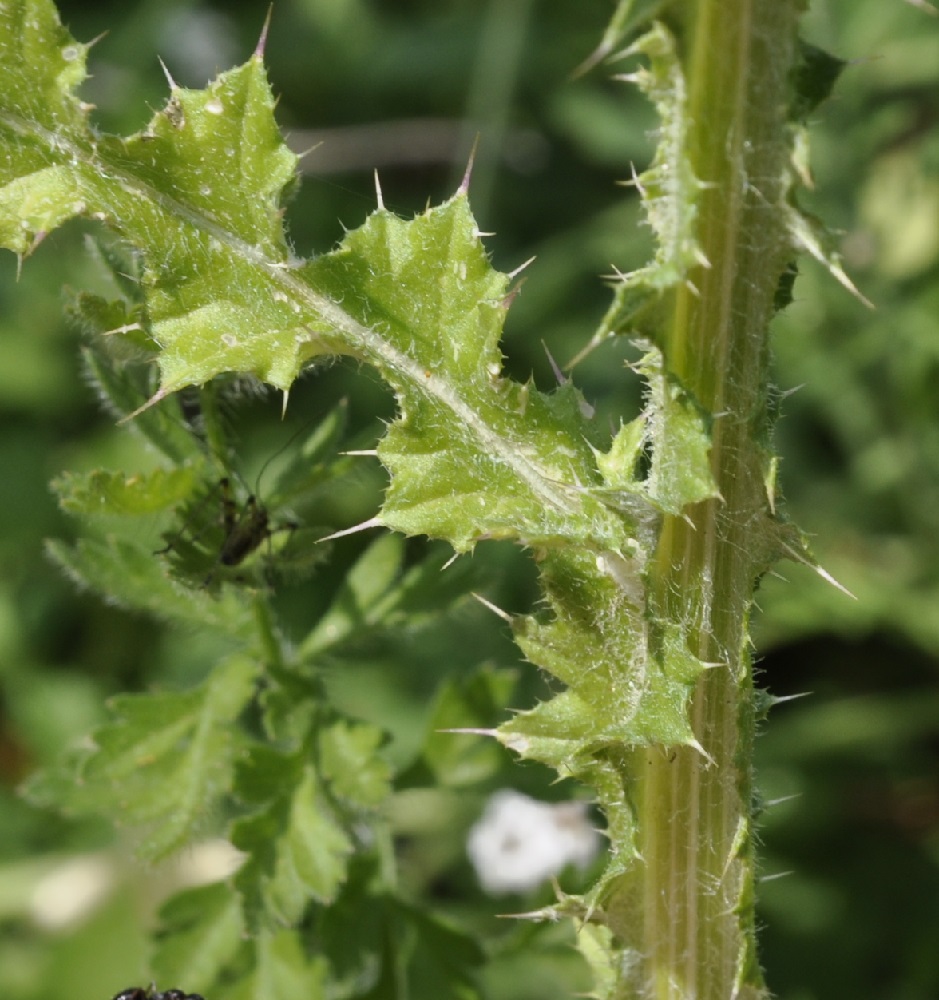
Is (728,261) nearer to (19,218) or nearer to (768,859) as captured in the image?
(19,218)

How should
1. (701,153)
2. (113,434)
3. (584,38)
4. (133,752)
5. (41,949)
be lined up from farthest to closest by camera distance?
(584,38) → (113,434) → (41,949) → (133,752) → (701,153)

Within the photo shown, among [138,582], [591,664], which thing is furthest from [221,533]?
[591,664]

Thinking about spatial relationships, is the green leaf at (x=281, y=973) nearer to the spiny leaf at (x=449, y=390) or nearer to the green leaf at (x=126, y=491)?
the green leaf at (x=126, y=491)

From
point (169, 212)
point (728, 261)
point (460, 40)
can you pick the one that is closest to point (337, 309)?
point (169, 212)

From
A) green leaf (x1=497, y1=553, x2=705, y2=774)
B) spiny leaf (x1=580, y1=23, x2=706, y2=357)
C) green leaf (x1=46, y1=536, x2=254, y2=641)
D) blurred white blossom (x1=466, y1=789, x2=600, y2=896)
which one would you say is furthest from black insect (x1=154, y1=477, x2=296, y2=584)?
blurred white blossom (x1=466, y1=789, x2=600, y2=896)

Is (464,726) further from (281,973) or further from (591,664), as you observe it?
(591,664)

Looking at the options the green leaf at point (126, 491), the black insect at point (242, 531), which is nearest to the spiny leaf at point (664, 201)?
the black insect at point (242, 531)

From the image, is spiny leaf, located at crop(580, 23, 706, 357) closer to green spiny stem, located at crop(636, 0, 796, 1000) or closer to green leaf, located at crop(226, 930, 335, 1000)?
green spiny stem, located at crop(636, 0, 796, 1000)
